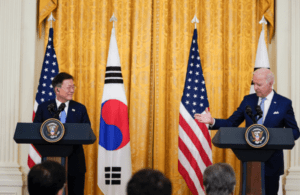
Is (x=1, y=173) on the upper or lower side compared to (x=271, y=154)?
lower

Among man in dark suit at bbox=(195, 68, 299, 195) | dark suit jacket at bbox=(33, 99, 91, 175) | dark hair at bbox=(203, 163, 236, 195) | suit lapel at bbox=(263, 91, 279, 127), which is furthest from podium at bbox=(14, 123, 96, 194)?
suit lapel at bbox=(263, 91, 279, 127)

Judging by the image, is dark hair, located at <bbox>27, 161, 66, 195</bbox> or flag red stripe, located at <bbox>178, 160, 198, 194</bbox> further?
flag red stripe, located at <bbox>178, 160, 198, 194</bbox>

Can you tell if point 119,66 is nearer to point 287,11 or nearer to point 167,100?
point 167,100

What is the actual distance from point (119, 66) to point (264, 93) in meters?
2.25

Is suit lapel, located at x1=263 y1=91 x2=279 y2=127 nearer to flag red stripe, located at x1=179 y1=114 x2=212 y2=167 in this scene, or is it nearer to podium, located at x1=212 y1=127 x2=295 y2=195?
podium, located at x1=212 y1=127 x2=295 y2=195

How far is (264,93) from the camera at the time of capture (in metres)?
3.62

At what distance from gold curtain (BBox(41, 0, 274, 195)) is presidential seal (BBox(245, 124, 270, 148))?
2324mm

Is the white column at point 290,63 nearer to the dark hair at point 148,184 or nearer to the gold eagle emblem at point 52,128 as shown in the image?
the gold eagle emblem at point 52,128

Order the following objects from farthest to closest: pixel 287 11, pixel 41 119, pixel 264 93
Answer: pixel 287 11 < pixel 41 119 < pixel 264 93

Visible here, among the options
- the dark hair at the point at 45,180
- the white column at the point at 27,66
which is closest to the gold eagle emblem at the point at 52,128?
the dark hair at the point at 45,180

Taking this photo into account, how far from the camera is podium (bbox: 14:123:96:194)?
3.42 meters

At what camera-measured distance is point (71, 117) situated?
3949 mm

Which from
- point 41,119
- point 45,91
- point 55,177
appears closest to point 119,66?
point 45,91

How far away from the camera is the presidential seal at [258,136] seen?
3.17 m
